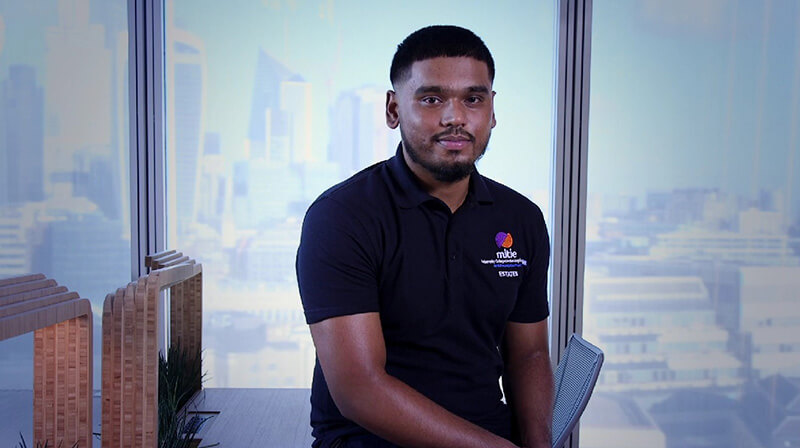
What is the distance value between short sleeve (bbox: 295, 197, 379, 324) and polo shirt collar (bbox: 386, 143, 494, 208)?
0.45 ft

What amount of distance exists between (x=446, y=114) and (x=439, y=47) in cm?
16

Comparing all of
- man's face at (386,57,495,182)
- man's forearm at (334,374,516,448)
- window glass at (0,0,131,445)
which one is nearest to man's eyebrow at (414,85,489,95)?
man's face at (386,57,495,182)

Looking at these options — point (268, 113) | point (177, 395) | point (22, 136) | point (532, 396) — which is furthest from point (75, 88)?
point (532, 396)

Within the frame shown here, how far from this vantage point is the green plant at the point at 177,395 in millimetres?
2518

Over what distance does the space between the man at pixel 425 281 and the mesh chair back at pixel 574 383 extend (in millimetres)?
377

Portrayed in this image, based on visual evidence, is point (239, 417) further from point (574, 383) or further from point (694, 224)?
point (694, 224)

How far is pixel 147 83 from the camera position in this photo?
11.1 ft

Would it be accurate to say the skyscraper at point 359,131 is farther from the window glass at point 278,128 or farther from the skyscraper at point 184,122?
the skyscraper at point 184,122

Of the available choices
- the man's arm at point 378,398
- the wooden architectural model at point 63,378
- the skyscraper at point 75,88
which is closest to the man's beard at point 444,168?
the man's arm at point 378,398

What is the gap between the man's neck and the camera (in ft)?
5.02

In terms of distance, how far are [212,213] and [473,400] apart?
2.30m

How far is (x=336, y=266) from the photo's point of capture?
1.36 metres

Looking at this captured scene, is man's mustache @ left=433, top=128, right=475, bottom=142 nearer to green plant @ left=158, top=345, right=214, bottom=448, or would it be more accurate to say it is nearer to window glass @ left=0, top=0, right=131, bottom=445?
window glass @ left=0, top=0, right=131, bottom=445

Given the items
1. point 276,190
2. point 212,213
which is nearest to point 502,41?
point 276,190
